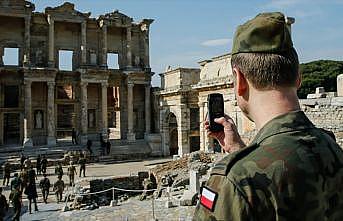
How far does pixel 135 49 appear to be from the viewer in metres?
37.8

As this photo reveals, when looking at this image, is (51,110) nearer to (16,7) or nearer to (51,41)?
(51,41)

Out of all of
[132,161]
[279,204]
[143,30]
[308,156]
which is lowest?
[132,161]

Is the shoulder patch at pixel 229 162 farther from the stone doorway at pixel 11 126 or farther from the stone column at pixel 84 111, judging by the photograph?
the stone doorway at pixel 11 126

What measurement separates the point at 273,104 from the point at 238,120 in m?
19.6

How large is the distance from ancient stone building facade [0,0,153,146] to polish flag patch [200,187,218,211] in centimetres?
3110

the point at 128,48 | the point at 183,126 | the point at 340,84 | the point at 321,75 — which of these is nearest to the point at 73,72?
the point at 128,48

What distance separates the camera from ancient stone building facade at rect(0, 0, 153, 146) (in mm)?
31844

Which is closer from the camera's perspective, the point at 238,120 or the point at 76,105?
the point at 238,120

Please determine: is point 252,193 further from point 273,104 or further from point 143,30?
point 143,30

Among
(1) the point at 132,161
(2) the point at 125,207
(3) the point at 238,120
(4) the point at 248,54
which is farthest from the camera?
(1) the point at 132,161

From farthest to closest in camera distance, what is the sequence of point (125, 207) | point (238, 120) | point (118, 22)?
point (118, 22) → point (238, 120) → point (125, 207)

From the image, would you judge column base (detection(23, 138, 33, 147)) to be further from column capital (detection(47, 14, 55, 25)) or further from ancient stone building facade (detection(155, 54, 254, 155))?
ancient stone building facade (detection(155, 54, 254, 155))

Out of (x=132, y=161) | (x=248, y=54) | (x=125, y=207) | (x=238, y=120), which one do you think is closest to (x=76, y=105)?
(x=132, y=161)

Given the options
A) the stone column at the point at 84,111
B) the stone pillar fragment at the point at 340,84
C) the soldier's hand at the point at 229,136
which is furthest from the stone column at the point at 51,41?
the soldier's hand at the point at 229,136
